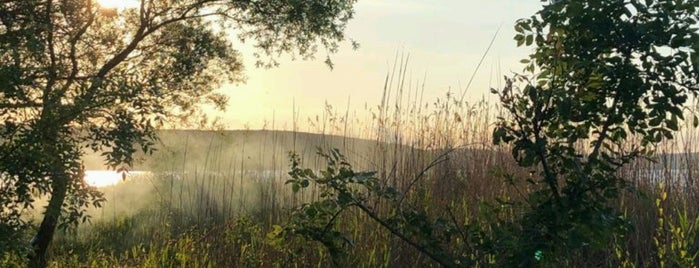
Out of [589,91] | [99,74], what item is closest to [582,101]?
[589,91]

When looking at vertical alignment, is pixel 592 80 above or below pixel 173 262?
above

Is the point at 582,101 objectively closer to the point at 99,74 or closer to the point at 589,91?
the point at 589,91

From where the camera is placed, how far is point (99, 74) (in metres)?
7.29

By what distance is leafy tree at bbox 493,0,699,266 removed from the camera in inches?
108

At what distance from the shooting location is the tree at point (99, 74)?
4488mm

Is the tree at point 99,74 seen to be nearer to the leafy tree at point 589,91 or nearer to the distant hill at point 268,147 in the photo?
the distant hill at point 268,147

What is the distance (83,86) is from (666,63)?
345cm

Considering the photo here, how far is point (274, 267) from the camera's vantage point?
18.4 ft

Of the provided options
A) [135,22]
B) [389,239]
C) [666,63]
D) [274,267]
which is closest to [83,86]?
[274,267]

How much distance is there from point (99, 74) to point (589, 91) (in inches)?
222

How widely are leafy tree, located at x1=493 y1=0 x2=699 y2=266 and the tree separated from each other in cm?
257

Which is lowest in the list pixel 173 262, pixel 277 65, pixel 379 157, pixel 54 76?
pixel 173 262

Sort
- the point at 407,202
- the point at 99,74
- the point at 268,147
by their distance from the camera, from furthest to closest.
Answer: the point at 268,147 → the point at 99,74 → the point at 407,202

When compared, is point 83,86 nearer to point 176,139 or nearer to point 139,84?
point 139,84
